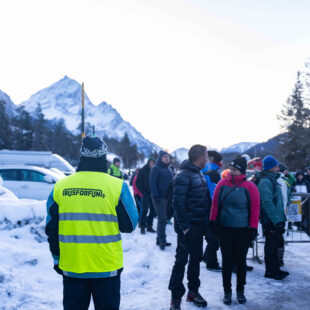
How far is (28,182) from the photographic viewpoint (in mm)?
13203

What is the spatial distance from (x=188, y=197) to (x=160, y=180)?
337cm

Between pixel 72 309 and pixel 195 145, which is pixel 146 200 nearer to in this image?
pixel 195 145

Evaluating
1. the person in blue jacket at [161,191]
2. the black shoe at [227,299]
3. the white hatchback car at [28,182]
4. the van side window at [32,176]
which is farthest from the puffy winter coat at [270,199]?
the van side window at [32,176]

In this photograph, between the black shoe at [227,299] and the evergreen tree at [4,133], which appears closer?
the black shoe at [227,299]

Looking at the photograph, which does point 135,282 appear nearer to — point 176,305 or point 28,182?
point 176,305

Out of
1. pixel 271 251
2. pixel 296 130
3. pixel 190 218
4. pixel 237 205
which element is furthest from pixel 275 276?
pixel 296 130

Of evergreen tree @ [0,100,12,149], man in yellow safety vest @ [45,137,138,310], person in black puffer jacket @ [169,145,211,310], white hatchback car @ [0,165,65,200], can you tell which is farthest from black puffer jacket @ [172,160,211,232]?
evergreen tree @ [0,100,12,149]

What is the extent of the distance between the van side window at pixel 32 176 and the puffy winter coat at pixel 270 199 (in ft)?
31.3

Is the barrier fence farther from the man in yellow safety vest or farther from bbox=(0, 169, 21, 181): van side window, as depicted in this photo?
bbox=(0, 169, 21, 181): van side window

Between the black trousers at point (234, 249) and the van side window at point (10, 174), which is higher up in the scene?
the van side window at point (10, 174)

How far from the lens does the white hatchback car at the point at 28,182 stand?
42.8 feet

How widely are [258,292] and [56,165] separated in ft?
53.1

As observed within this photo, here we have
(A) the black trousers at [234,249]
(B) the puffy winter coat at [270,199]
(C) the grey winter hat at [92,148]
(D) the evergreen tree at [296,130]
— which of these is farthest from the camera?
(D) the evergreen tree at [296,130]

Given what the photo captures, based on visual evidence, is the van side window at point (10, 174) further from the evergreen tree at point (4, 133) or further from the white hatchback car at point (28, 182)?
the evergreen tree at point (4, 133)
